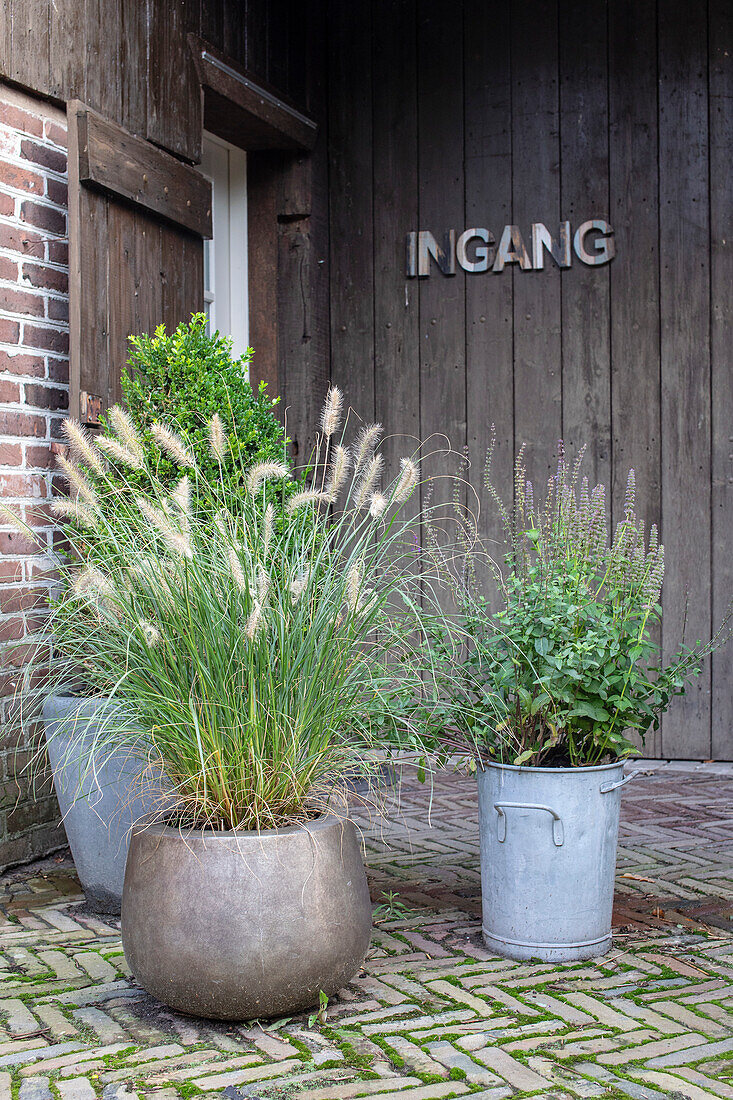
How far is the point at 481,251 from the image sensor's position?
4605 mm

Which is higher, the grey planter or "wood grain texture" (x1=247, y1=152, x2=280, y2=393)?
"wood grain texture" (x1=247, y1=152, x2=280, y2=393)

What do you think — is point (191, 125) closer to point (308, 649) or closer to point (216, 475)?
point (216, 475)

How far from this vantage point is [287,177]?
15.4 ft

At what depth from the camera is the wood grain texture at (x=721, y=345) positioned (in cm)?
435

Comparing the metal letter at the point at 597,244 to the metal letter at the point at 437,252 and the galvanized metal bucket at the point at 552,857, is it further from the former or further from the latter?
the galvanized metal bucket at the point at 552,857

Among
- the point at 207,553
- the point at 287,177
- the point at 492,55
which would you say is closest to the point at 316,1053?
the point at 207,553

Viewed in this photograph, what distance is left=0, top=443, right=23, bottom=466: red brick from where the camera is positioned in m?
3.12

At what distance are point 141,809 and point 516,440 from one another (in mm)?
2528

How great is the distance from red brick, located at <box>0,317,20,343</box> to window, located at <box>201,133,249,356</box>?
5.26ft

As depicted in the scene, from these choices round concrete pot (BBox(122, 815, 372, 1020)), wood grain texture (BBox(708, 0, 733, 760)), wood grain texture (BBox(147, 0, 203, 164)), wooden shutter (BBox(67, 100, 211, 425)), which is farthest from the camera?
wood grain texture (BBox(708, 0, 733, 760))

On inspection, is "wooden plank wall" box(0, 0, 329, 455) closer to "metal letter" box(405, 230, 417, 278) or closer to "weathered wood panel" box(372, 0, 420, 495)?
"weathered wood panel" box(372, 0, 420, 495)

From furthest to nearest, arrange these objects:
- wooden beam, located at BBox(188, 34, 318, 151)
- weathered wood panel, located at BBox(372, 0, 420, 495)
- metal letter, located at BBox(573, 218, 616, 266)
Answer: weathered wood panel, located at BBox(372, 0, 420, 495) → metal letter, located at BBox(573, 218, 616, 266) → wooden beam, located at BBox(188, 34, 318, 151)

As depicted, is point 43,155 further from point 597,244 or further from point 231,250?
point 597,244

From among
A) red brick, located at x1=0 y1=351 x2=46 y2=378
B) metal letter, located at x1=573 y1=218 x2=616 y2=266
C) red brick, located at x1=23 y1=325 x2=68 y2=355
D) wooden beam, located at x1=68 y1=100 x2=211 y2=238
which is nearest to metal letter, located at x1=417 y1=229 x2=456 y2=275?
metal letter, located at x1=573 y1=218 x2=616 y2=266
